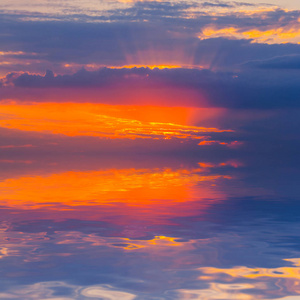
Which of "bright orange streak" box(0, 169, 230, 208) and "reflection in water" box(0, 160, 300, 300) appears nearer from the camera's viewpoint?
"reflection in water" box(0, 160, 300, 300)

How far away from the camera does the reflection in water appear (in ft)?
36.4

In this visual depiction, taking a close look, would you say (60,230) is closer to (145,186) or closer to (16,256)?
(16,256)

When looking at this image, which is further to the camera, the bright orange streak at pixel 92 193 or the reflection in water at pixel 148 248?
the bright orange streak at pixel 92 193

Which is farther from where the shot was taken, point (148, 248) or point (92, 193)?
point (92, 193)

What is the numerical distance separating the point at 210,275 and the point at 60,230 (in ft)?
22.1

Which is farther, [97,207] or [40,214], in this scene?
[97,207]

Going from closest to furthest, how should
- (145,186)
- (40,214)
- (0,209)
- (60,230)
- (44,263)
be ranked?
(44,263) < (60,230) < (40,214) < (0,209) < (145,186)

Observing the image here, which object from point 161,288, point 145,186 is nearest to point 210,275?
point 161,288

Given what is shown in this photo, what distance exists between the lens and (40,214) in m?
20.7

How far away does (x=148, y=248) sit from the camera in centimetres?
1473

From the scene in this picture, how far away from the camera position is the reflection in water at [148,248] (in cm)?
1109

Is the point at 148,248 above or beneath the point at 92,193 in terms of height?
beneath

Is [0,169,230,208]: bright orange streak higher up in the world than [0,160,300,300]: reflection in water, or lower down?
higher up

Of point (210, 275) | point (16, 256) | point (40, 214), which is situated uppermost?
point (40, 214)
